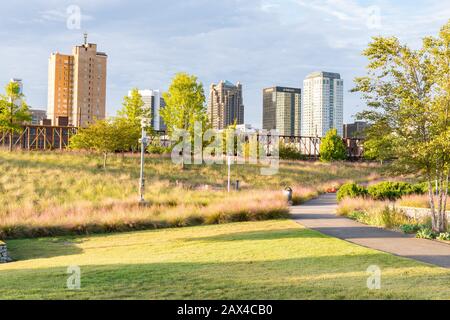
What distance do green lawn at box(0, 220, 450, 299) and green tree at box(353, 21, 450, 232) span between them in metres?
3.75

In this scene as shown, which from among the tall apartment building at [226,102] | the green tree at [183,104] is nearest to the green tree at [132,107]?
the green tree at [183,104]

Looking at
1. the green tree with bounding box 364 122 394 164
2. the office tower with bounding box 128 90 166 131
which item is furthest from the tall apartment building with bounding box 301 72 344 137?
the green tree with bounding box 364 122 394 164

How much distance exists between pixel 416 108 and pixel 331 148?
1782 inches

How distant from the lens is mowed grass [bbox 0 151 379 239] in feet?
54.9

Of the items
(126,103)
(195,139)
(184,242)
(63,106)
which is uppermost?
(63,106)

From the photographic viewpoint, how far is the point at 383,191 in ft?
80.9

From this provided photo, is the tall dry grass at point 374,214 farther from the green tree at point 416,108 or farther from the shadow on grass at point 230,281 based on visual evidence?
the shadow on grass at point 230,281

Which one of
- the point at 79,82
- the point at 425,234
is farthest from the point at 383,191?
the point at 79,82

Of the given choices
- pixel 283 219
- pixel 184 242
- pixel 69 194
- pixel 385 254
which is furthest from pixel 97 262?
pixel 69 194

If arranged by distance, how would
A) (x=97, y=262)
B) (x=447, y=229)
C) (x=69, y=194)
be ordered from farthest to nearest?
(x=69, y=194), (x=447, y=229), (x=97, y=262)

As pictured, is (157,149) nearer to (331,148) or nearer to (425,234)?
(331,148)

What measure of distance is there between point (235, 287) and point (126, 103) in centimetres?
4291

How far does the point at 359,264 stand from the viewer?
31.3 feet
